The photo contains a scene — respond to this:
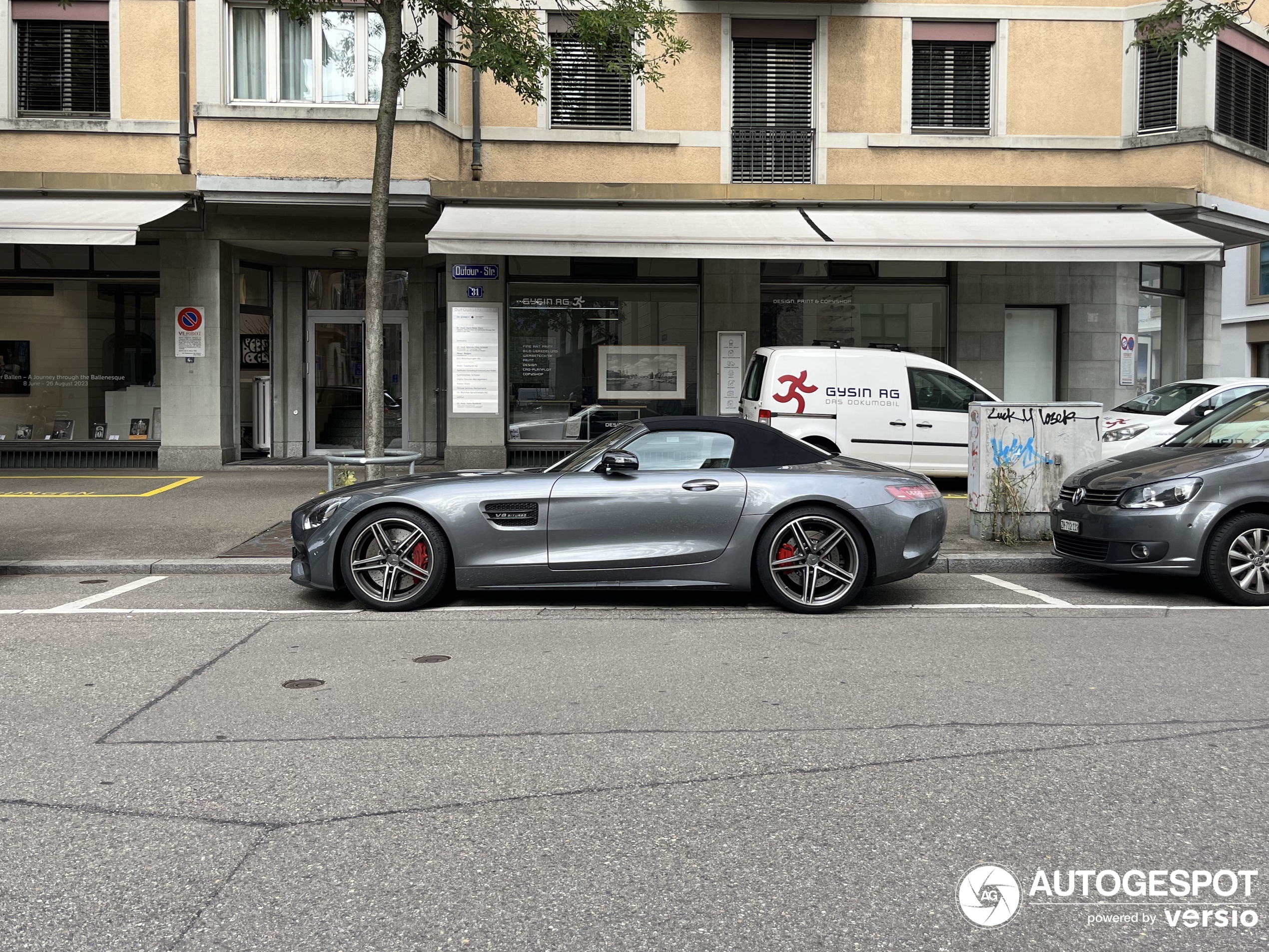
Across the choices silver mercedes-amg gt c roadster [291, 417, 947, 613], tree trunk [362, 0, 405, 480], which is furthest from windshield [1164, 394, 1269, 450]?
tree trunk [362, 0, 405, 480]

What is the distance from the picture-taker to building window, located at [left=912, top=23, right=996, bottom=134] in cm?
1692

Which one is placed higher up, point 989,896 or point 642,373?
point 642,373

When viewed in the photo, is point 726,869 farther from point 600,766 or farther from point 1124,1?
point 1124,1

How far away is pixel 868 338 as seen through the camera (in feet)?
56.2

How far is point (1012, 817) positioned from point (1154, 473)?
514 cm

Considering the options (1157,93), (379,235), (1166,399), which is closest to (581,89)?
(379,235)

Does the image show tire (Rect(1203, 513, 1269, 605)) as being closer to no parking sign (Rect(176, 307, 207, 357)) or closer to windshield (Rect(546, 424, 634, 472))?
windshield (Rect(546, 424, 634, 472))

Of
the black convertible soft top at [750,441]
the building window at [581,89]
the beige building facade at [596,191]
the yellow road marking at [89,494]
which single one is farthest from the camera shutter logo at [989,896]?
the building window at [581,89]

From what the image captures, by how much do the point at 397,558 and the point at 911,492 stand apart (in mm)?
3365

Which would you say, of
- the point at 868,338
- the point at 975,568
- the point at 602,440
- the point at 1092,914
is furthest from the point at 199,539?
the point at 868,338

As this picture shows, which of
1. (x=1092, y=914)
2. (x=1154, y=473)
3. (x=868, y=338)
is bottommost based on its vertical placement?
(x=1092, y=914)

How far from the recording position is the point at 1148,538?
310 inches

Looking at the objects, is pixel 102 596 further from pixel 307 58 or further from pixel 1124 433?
pixel 1124 433

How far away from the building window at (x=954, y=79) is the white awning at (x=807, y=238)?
233cm
